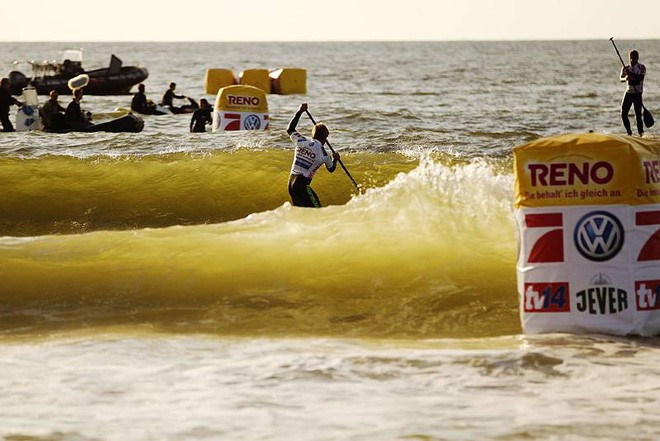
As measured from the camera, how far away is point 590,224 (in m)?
8.05

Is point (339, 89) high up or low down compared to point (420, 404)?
up

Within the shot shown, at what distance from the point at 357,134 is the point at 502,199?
53.2 ft

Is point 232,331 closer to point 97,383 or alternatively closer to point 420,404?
point 97,383

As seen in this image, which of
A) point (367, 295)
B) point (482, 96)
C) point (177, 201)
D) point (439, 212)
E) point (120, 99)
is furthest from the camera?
point (482, 96)

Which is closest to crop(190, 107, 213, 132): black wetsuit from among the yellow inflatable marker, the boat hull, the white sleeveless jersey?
the yellow inflatable marker

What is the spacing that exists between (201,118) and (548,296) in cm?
1866

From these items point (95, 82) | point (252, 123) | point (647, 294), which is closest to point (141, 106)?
point (252, 123)

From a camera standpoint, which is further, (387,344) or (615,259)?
(387,344)

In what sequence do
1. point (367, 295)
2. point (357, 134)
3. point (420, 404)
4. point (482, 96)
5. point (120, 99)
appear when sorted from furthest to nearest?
1. point (482, 96)
2. point (120, 99)
3. point (357, 134)
4. point (367, 295)
5. point (420, 404)

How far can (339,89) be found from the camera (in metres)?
59.2

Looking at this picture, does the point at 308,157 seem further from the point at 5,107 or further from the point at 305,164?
the point at 5,107

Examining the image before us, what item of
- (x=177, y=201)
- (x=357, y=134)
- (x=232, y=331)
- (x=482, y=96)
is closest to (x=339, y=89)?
(x=482, y=96)

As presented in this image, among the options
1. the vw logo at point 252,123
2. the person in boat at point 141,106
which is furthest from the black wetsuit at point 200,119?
the person in boat at point 141,106

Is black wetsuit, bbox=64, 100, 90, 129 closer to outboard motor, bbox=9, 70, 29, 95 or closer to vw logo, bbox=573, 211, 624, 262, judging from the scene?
vw logo, bbox=573, 211, 624, 262
